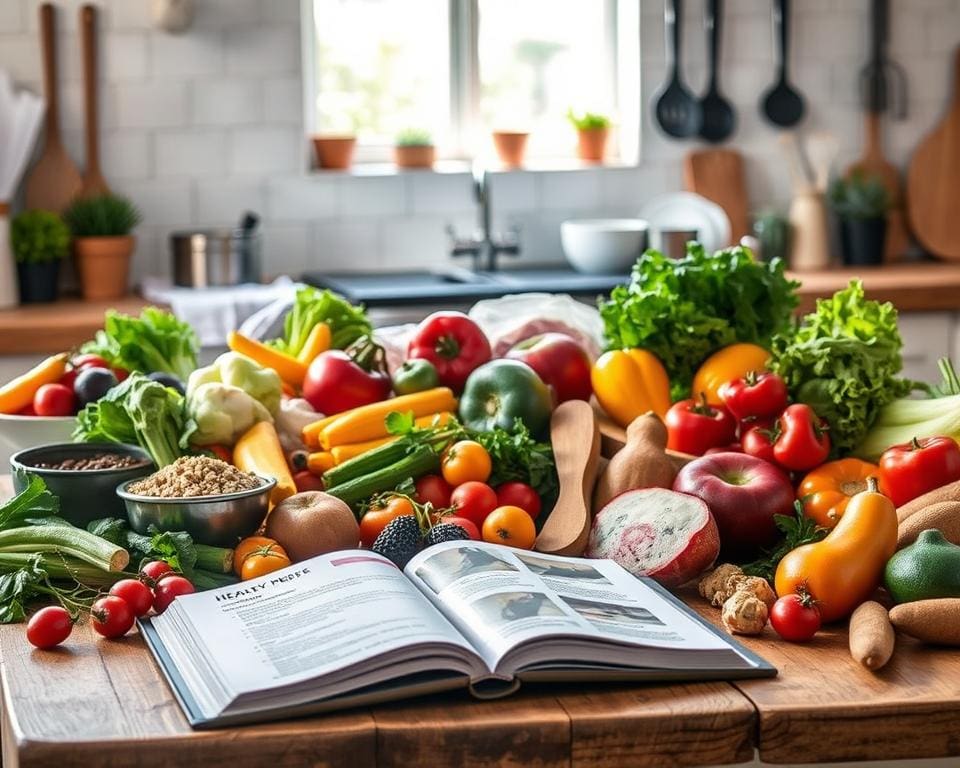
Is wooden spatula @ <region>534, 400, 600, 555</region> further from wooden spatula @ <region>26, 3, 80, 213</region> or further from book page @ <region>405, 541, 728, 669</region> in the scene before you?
wooden spatula @ <region>26, 3, 80, 213</region>

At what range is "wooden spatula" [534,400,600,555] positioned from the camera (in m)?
1.89

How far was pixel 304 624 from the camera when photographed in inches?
58.8

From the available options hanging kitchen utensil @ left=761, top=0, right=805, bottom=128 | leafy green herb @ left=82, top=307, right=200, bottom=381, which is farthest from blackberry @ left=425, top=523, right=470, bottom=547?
hanging kitchen utensil @ left=761, top=0, right=805, bottom=128

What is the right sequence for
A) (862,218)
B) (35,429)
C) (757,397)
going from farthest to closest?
(862,218) → (35,429) → (757,397)

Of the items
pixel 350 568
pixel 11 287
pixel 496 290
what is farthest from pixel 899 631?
pixel 11 287

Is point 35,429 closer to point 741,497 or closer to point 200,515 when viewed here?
point 200,515

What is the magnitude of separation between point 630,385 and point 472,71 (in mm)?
2831

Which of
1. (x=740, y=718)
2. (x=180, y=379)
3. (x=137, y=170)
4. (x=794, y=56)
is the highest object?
(x=794, y=56)

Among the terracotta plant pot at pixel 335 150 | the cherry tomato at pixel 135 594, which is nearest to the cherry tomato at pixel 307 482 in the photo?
the cherry tomato at pixel 135 594

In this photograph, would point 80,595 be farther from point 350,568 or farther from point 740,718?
point 740,718

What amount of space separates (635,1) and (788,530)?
11.3 ft

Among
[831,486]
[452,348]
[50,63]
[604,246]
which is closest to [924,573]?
[831,486]

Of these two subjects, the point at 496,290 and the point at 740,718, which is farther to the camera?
the point at 496,290

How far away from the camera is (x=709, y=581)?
1.75 m
